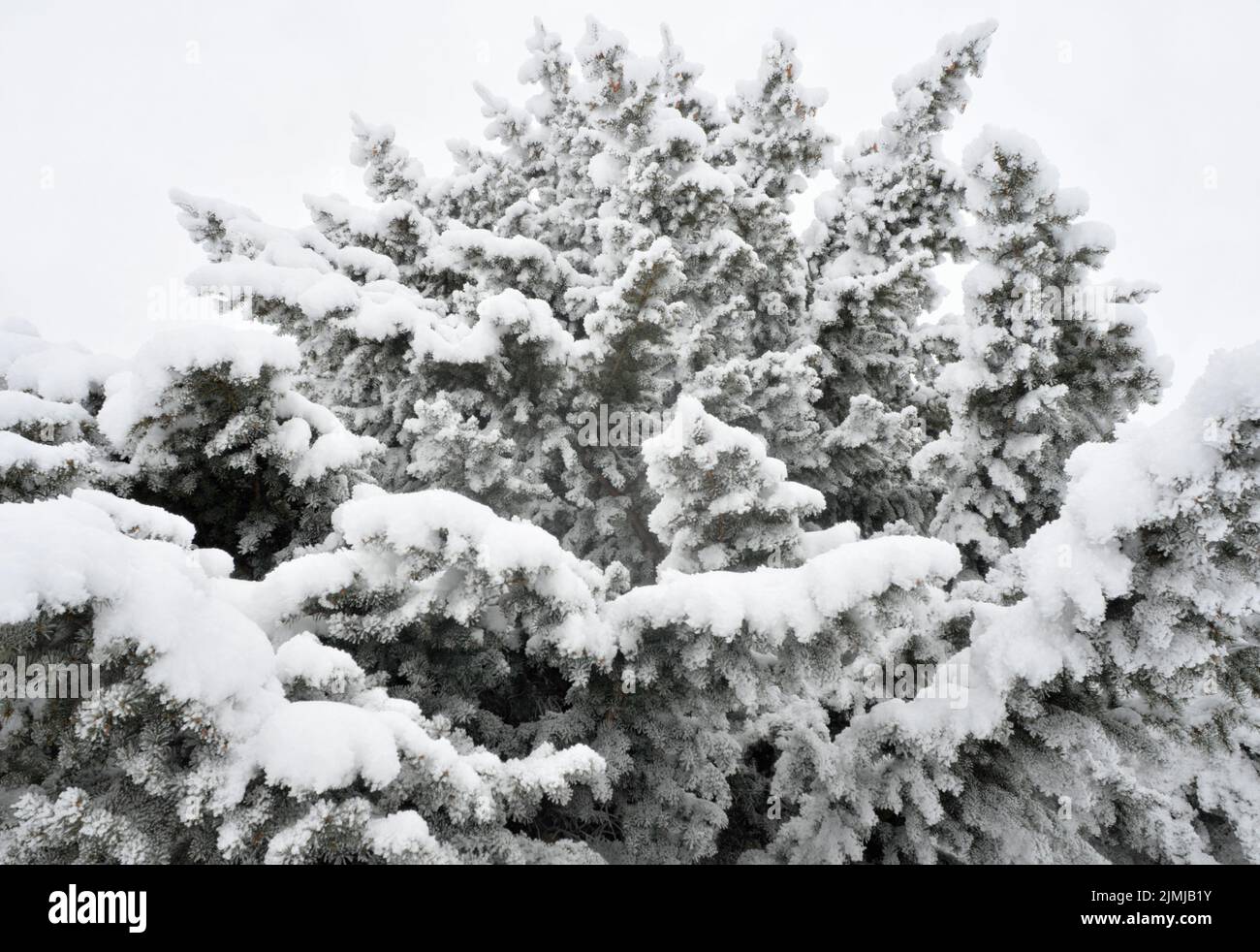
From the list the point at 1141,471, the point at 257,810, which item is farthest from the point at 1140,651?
the point at 257,810

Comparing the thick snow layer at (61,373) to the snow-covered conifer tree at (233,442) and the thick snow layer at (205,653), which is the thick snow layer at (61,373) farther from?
the thick snow layer at (205,653)

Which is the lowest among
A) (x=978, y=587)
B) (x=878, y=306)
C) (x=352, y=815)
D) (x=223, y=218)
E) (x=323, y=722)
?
(x=352, y=815)

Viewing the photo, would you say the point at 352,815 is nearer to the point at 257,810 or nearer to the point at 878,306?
the point at 257,810

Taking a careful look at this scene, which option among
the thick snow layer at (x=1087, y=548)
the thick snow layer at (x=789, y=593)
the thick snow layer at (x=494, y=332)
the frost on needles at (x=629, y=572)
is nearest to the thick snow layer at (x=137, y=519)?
the frost on needles at (x=629, y=572)

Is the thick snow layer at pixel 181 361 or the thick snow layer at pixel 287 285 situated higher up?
the thick snow layer at pixel 287 285

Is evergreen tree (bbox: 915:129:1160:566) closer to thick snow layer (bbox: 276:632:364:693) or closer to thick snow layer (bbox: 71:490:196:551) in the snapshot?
thick snow layer (bbox: 276:632:364:693)

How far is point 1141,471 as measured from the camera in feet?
8.22

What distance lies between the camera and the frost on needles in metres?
2.11

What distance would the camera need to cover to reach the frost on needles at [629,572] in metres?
2.11

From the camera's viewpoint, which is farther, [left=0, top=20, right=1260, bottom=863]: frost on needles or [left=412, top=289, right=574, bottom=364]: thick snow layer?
[left=412, top=289, right=574, bottom=364]: thick snow layer

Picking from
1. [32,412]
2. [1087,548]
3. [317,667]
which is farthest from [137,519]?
[1087,548]

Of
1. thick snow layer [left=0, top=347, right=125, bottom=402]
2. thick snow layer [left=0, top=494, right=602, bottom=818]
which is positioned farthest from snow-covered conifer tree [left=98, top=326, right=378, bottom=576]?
thick snow layer [left=0, top=494, right=602, bottom=818]

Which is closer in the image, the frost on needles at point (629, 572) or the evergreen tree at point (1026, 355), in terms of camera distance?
the frost on needles at point (629, 572)
